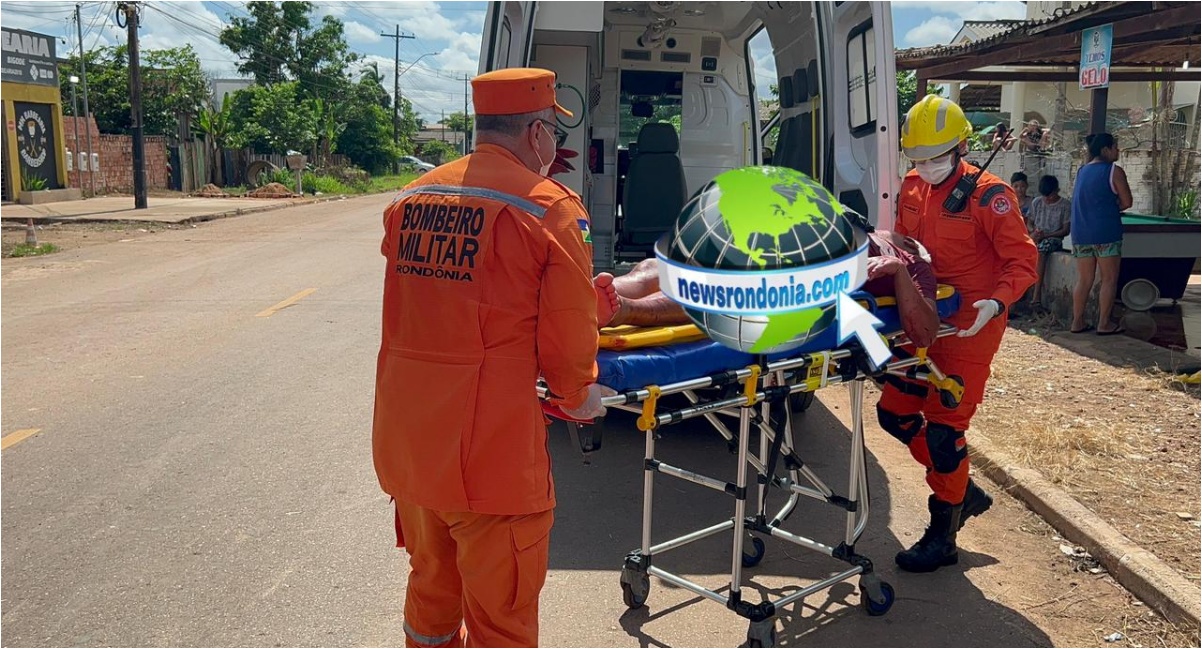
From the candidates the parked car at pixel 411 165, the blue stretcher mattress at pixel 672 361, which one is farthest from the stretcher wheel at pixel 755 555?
the parked car at pixel 411 165

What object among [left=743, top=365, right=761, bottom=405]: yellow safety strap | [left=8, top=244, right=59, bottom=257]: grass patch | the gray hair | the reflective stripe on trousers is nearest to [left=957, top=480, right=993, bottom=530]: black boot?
[left=743, top=365, right=761, bottom=405]: yellow safety strap

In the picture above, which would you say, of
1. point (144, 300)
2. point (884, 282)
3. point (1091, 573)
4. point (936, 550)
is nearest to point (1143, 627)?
point (1091, 573)

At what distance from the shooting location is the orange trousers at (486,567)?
2713 millimetres

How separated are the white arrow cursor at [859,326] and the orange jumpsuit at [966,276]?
4.92 feet

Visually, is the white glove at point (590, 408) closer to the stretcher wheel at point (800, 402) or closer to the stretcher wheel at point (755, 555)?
the stretcher wheel at point (755, 555)

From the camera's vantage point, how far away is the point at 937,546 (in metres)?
4.30

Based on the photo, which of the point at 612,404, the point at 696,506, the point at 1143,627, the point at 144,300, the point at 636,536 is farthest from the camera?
the point at 144,300

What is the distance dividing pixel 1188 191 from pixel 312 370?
49.3 feet

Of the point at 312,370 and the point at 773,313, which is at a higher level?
the point at 773,313

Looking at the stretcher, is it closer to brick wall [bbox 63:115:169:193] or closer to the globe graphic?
the globe graphic

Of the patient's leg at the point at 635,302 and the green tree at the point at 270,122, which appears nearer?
the patient's leg at the point at 635,302

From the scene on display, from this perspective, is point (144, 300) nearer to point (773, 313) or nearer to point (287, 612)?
point (287, 612)

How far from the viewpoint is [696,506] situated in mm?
5051

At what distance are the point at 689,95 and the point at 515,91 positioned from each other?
7.15 meters
